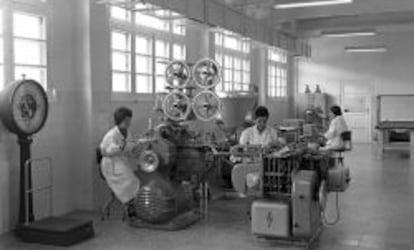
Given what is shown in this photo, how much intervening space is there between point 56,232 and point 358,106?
442 inches

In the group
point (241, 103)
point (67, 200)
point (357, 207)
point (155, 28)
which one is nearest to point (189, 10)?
point (155, 28)

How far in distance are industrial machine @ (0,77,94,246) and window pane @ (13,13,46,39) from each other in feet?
2.02

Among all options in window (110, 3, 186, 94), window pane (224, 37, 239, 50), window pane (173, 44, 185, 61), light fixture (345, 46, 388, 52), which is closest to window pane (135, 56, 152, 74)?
window (110, 3, 186, 94)

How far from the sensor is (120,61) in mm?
6152

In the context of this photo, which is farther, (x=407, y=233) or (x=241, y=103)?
(x=241, y=103)

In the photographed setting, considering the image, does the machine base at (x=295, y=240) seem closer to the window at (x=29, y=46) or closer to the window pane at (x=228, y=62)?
the window at (x=29, y=46)

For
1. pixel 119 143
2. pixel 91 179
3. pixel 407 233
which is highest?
pixel 119 143

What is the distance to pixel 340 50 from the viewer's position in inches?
544

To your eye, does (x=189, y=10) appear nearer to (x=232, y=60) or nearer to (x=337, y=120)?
(x=337, y=120)

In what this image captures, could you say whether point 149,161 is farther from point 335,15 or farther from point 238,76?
point 335,15

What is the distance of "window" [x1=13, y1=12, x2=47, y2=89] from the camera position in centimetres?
476

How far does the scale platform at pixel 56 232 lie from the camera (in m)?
4.19

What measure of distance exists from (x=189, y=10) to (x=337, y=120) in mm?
3359

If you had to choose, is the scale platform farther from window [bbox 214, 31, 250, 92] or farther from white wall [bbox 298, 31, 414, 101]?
white wall [bbox 298, 31, 414, 101]
